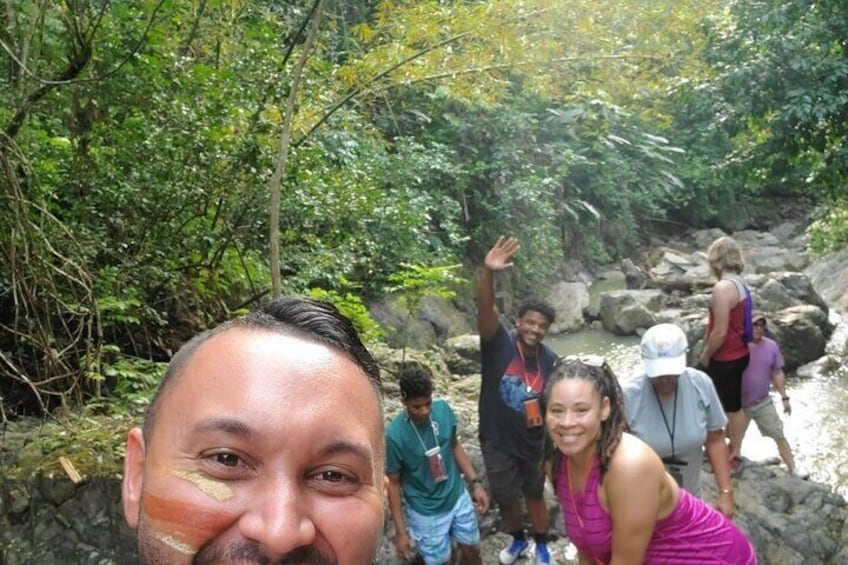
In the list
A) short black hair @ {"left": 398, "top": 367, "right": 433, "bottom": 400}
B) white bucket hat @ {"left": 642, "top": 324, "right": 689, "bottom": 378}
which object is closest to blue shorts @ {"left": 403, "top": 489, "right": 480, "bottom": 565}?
short black hair @ {"left": 398, "top": 367, "right": 433, "bottom": 400}

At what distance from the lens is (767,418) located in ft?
17.0

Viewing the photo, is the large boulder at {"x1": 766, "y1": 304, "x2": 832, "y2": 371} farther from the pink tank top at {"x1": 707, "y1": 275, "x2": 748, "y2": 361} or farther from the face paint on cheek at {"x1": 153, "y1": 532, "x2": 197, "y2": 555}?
the face paint on cheek at {"x1": 153, "y1": 532, "x2": 197, "y2": 555}

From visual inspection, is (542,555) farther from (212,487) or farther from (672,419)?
(212,487)

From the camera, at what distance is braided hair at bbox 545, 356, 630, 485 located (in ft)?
7.82

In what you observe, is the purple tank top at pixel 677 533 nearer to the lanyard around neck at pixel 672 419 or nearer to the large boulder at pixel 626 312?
Result: the lanyard around neck at pixel 672 419

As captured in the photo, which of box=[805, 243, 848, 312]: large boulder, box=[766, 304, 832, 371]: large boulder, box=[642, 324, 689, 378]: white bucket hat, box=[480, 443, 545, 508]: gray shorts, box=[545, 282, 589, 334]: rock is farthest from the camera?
box=[545, 282, 589, 334]: rock

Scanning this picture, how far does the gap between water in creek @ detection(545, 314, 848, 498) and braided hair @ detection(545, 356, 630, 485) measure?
224cm

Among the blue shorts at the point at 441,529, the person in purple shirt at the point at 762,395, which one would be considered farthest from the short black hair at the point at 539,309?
the person in purple shirt at the point at 762,395

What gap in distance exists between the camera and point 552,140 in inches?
Answer: 631

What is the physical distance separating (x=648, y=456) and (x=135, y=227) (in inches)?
151

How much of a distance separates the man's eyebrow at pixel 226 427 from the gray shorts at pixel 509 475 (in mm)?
3240

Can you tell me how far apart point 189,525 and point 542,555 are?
11.7 ft

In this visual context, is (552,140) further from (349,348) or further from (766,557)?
(349,348)

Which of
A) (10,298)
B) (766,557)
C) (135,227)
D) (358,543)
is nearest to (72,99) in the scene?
(135,227)
